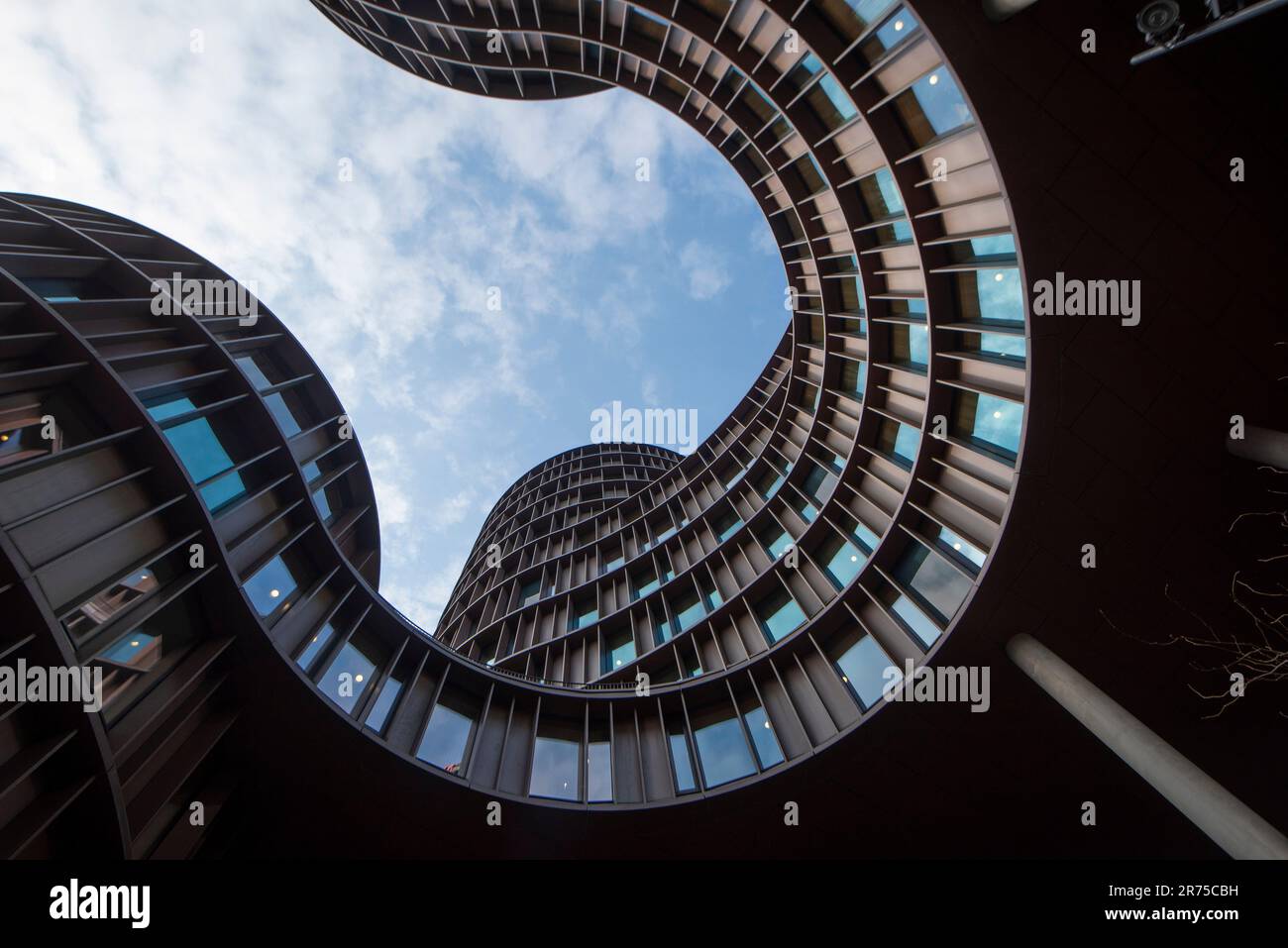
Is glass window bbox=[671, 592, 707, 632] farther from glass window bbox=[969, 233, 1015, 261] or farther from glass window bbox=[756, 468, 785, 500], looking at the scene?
glass window bbox=[969, 233, 1015, 261]

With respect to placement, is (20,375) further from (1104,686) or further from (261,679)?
(1104,686)

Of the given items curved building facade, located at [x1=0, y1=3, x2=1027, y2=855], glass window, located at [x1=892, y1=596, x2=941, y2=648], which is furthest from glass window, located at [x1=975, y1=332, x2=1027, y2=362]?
glass window, located at [x1=892, y1=596, x2=941, y2=648]

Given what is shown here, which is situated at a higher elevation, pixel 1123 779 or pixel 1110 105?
pixel 1110 105

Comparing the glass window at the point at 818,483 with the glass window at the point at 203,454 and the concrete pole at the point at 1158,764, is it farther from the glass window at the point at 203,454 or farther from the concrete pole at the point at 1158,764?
the glass window at the point at 203,454

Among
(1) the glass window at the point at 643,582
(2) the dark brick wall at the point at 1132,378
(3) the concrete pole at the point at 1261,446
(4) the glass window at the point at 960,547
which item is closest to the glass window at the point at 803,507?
(4) the glass window at the point at 960,547

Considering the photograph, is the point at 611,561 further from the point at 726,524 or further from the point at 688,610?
the point at 688,610

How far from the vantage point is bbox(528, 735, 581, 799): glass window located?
1627 cm

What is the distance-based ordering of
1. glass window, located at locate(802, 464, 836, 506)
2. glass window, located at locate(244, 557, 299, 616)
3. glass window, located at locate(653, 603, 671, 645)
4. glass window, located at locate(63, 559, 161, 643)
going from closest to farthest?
glass window, located at locate(63, 559, 161, 643) → glass window, located at locate(244, 557, 299, 616) → glass window, located at locate(802, 464, 836, 506) → glass window, located at locate(653, 603, 671, 645)

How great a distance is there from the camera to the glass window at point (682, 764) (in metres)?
16.3

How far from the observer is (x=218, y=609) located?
12.1 metres

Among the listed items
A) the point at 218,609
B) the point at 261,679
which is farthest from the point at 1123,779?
the point at 218,609
